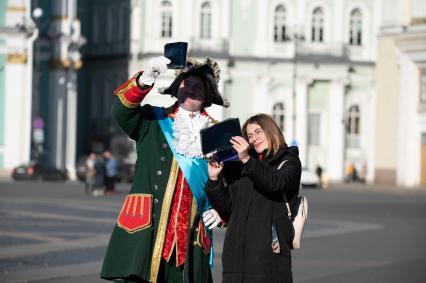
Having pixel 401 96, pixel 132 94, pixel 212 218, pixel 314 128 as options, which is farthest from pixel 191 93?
pixel 314 128

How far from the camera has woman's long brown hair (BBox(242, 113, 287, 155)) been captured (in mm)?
8500

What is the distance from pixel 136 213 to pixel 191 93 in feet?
2.81

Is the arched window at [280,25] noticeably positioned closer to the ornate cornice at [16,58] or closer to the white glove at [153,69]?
the ornate cornice at [16,58]

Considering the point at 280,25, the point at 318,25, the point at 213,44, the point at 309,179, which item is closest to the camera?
the point at 309,179

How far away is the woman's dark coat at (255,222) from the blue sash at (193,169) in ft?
0.94

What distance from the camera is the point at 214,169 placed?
8.34 metres

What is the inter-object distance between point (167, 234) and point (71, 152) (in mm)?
57105

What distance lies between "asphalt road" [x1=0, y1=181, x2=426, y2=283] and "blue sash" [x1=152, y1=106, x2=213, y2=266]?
21.7 feet

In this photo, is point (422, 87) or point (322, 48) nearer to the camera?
point (422, 87)

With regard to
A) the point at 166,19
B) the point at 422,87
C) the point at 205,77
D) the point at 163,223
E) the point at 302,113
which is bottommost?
the point at 163,223

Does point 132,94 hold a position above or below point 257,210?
above

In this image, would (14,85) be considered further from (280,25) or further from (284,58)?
A: (280,25)

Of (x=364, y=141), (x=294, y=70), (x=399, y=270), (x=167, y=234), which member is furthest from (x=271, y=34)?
(x=167, y=234)

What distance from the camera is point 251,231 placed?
8.41 m
